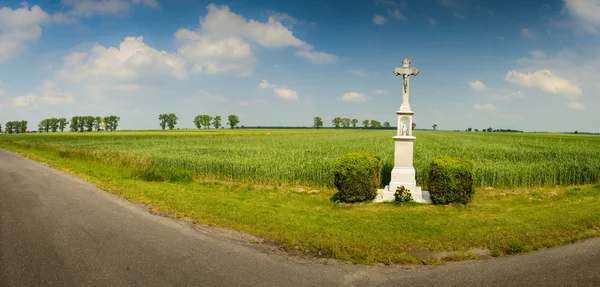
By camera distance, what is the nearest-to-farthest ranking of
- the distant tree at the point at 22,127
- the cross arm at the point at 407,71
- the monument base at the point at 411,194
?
the monument base at the point at 411,194 → the cross arm at the point at 407,71 → the distant tree at the point at 22,127

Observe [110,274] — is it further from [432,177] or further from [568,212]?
[568,212]

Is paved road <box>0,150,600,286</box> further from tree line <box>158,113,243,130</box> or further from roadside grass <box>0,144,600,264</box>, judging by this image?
tree line <box>158,113,243,130</box>

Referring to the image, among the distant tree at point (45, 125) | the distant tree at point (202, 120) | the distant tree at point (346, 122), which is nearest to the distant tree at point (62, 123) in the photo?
the distant tree at point (45, 125)

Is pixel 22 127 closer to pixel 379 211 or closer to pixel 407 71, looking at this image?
pixel 407 71

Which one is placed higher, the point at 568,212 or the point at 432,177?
the point at 432,177

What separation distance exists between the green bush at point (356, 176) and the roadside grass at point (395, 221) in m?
0.39

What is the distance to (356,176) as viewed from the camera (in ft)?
34.4

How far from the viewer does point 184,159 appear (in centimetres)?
1928

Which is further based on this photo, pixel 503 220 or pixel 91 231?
pixel 503 220

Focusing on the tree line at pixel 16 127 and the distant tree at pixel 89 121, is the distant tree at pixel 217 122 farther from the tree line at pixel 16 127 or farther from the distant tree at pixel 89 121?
the tree line at pixel 16 127

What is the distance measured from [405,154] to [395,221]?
3.40 m

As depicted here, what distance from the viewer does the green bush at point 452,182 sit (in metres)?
10.0

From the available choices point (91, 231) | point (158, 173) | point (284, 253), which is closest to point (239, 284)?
point (284, 253)

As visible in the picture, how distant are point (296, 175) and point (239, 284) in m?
10.1
